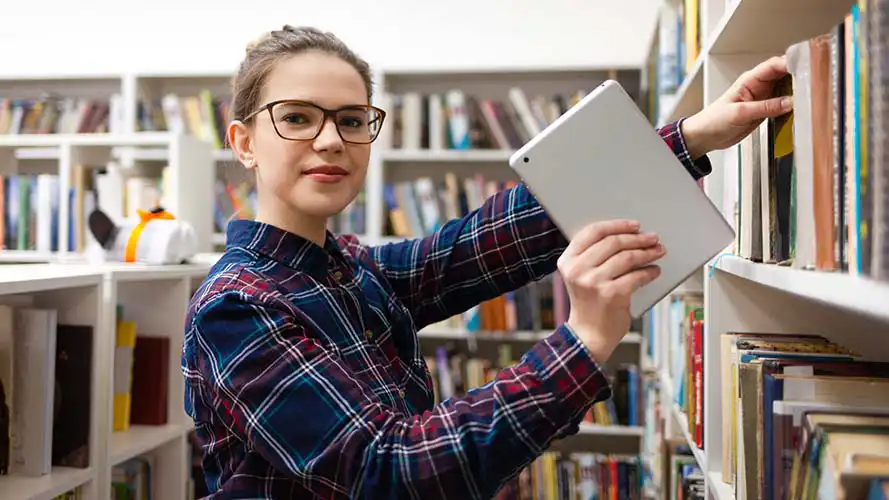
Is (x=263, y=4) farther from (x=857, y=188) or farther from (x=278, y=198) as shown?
(x=857, y=188)

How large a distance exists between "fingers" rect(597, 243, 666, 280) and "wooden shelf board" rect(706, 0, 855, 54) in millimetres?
425

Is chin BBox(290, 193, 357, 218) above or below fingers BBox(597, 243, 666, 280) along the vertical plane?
above

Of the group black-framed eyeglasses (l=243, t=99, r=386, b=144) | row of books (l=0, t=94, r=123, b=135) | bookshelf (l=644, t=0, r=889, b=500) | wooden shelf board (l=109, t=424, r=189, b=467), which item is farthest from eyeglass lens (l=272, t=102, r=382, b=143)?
row of books (l=0, t=94, r=123, b=135)

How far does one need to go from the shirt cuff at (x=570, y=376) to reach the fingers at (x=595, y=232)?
0.28 feet

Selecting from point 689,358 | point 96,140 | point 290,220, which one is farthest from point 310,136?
point 96,140

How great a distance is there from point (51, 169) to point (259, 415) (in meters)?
3.42

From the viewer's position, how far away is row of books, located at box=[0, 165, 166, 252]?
3.07 m

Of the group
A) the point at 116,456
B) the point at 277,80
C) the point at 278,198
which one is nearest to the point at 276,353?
the point at 278,198

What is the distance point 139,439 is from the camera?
179 cm

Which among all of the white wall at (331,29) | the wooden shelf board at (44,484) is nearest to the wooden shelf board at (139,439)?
the wooden shelf board at (44,484)

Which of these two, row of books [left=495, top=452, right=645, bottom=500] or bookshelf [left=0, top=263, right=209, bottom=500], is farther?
row of books [left=495, top=452, right=645, bottom=500]

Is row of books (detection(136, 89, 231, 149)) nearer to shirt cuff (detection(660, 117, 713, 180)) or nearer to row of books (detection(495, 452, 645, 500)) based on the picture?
row of books (detection(495, 452, 645, 500))

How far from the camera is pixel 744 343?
1021 mm

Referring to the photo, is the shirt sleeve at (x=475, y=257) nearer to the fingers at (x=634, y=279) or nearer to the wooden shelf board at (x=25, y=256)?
the fingers at (x=634, y=279)
